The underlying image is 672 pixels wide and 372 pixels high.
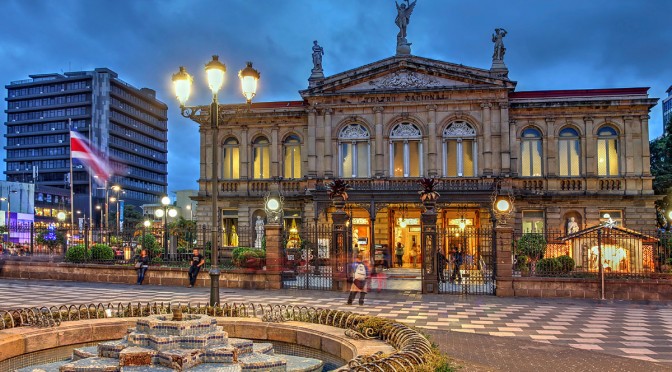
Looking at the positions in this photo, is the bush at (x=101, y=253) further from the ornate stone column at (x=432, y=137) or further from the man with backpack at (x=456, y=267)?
the ornate stone column at (x=432, y=137)

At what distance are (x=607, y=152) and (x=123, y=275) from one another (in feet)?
95.8

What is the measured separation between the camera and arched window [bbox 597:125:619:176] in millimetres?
37750

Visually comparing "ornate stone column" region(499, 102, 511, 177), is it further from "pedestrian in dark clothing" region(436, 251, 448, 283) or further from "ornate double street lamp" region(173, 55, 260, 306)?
"ornate double street lamp" region(173, 55, 260, 306)

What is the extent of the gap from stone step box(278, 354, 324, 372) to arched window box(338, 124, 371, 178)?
2885 cm

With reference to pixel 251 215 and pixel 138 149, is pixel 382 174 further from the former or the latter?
pixel 138 149

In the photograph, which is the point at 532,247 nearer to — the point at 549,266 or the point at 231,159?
the point at 549,266

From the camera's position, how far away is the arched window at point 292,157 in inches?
1612

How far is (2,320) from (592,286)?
1874 cm

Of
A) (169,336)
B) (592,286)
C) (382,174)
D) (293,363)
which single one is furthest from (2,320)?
(382,174)

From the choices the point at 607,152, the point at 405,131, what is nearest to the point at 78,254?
the point at 405,131

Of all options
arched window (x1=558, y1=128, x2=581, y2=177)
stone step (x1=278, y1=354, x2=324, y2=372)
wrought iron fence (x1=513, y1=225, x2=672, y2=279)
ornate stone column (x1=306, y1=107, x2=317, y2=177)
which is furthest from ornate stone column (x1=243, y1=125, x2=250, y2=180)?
stone step (x1=278, y1=354, x2=324, y2=372)

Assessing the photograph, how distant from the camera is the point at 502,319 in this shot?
16.8 metres

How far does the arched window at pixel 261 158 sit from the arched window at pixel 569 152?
19.0 meters

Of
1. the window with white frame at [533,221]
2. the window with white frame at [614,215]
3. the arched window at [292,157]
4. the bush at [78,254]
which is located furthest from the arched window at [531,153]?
the bush at [78,254]
